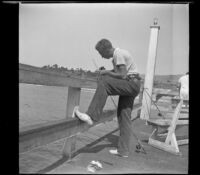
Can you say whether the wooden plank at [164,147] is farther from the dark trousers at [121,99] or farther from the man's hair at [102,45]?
the man's hair at [102,45]

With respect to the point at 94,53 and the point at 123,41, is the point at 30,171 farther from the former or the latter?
the point at 123,41

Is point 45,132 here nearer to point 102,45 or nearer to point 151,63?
point 102,45

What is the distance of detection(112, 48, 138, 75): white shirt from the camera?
349cm

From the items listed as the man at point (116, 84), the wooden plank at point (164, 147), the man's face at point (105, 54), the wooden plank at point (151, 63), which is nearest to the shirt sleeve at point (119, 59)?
the man at point (116, 84)

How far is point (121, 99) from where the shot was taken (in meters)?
3.90

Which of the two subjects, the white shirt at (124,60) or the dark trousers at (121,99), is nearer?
the dark trousers at (121,99)

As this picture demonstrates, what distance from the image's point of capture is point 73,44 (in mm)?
3336

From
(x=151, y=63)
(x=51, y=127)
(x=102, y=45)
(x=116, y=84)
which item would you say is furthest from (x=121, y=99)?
(x=151, y=63)

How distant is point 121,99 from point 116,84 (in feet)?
1.68

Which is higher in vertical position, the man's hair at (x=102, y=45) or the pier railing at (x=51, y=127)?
the man's hair at (x=102, y=45)

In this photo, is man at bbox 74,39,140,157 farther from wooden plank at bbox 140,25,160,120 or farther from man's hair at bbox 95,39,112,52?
wooden plank at bbox 140,25,160,120

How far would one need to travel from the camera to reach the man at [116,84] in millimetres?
3357

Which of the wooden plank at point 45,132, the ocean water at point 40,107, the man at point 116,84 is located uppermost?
the man at point 116,84
